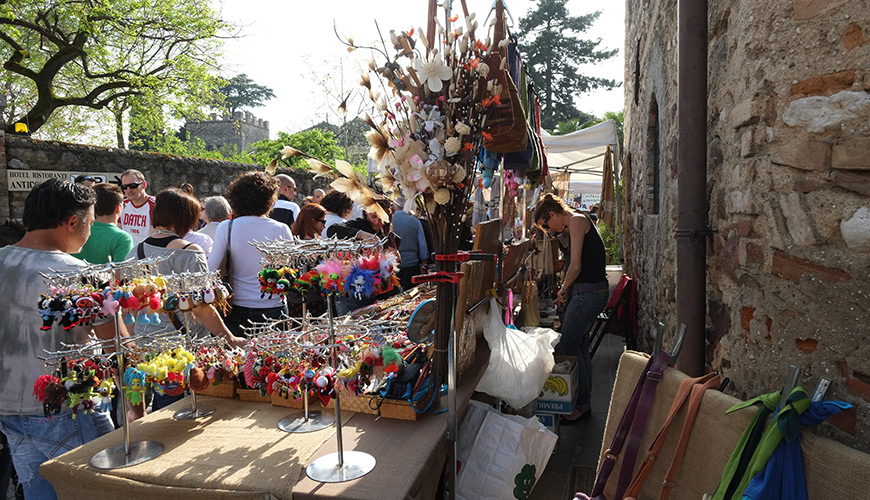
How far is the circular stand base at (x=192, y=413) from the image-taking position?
2.40 metres

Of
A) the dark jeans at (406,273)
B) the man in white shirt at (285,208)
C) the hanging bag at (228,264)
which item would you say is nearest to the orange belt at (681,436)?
the hanging bag at (228,264)

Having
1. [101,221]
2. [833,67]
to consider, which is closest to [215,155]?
[101,221]

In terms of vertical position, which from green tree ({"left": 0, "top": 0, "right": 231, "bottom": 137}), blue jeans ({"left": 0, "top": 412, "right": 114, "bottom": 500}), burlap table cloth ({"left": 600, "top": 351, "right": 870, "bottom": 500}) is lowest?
blue jeans ({"left": 0, "top": 412, "right": 114, "bottom": 500})

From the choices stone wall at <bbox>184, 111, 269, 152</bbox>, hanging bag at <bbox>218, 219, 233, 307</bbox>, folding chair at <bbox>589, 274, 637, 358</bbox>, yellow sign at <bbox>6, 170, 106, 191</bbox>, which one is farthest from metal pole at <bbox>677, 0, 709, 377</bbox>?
stone wall at <bbox>184, 111, 269, 152</bbox>

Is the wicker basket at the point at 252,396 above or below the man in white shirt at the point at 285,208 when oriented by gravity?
below

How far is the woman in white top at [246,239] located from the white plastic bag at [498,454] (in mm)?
1424

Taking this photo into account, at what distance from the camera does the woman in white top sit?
→ 3.34 meters

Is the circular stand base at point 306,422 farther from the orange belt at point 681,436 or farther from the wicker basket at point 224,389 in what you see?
the orange belt at point 681,436

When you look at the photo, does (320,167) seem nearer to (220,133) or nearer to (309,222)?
(309,222)

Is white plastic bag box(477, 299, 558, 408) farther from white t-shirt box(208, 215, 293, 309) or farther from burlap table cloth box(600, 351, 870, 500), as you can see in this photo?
white t-shirt box(208, 215, 293, 309)

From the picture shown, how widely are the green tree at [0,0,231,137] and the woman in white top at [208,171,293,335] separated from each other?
1167 cm

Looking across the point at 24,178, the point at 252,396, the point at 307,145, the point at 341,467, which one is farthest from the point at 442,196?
the point at 307,145

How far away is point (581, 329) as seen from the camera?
4.57 metres

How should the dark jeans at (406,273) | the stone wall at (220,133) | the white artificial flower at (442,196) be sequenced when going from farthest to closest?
the stone wall at (220,133)
the dark jeans at (406,273)
the white artificial flower at (442,196)
